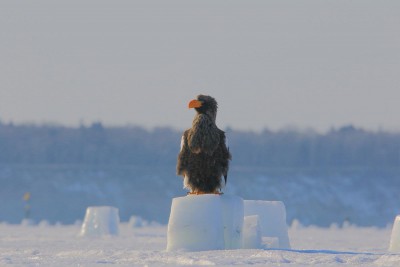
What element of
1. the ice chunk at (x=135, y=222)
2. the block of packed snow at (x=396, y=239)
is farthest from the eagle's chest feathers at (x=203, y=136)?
the ice chunk at (x=135, y=222)

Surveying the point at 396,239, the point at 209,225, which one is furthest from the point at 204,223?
the point at 396,239

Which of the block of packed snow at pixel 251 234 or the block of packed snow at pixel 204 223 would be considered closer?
the block of packed snow at pixel 204 223

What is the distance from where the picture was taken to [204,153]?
13.9 m

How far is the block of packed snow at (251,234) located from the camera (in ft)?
47.1

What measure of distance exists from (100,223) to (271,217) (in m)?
10.8

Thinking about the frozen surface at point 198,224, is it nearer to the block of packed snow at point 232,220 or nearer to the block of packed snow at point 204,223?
the block of packed snow at point 204,223

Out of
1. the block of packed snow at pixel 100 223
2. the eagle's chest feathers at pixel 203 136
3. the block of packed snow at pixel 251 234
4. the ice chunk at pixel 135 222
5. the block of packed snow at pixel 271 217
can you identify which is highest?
the ice chunk at pixel 135 222

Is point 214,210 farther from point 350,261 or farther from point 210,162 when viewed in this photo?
point 350,261

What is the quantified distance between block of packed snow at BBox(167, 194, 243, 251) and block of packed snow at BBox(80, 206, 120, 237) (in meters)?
12.0

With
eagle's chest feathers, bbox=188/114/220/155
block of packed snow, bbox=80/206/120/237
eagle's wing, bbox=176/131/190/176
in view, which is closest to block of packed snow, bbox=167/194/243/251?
eagle's wing, bbox=176/131/190/176

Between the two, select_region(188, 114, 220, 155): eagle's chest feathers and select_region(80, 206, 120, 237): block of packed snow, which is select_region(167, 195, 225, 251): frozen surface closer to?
select_region(188, 114, 220, 155): eagle's chest feathers

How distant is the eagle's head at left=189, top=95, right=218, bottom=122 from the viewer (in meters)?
13.8

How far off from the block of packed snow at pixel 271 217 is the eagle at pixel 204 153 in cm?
188

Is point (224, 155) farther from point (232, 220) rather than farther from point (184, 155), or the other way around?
point (232, 220)
